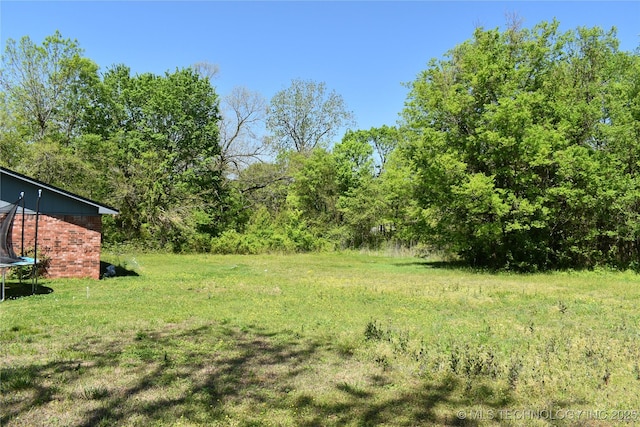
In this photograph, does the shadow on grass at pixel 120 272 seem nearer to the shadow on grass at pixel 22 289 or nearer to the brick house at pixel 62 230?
the brick house at pixel 62 230

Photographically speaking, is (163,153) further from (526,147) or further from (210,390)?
(210,390)

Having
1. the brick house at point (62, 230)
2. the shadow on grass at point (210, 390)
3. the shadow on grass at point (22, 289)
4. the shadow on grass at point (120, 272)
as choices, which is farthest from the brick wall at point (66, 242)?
the shadow on grass at point (210, 390)

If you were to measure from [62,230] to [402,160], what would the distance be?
1581 cm

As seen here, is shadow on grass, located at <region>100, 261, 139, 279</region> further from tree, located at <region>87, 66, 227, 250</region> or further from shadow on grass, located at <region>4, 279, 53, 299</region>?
tree, located at <region>87, 66, 227, 250</region>

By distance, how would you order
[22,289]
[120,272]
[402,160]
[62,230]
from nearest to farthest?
[22,289], [62,230], [120,272], [402,160]

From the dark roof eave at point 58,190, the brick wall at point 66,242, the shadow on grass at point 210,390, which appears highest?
the dark roof eave at point 58,190

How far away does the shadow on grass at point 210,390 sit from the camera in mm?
3934

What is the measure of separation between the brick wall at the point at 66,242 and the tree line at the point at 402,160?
1292cm

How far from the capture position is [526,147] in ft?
53.8

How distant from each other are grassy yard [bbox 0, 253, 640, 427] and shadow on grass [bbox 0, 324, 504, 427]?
21 millimetres

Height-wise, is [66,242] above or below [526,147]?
below

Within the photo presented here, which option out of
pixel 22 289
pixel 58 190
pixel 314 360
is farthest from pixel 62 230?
pixel 314 360

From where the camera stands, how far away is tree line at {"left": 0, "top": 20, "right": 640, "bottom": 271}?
1703 cm

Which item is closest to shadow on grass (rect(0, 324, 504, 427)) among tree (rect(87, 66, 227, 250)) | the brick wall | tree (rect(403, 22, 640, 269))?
the brick wall
